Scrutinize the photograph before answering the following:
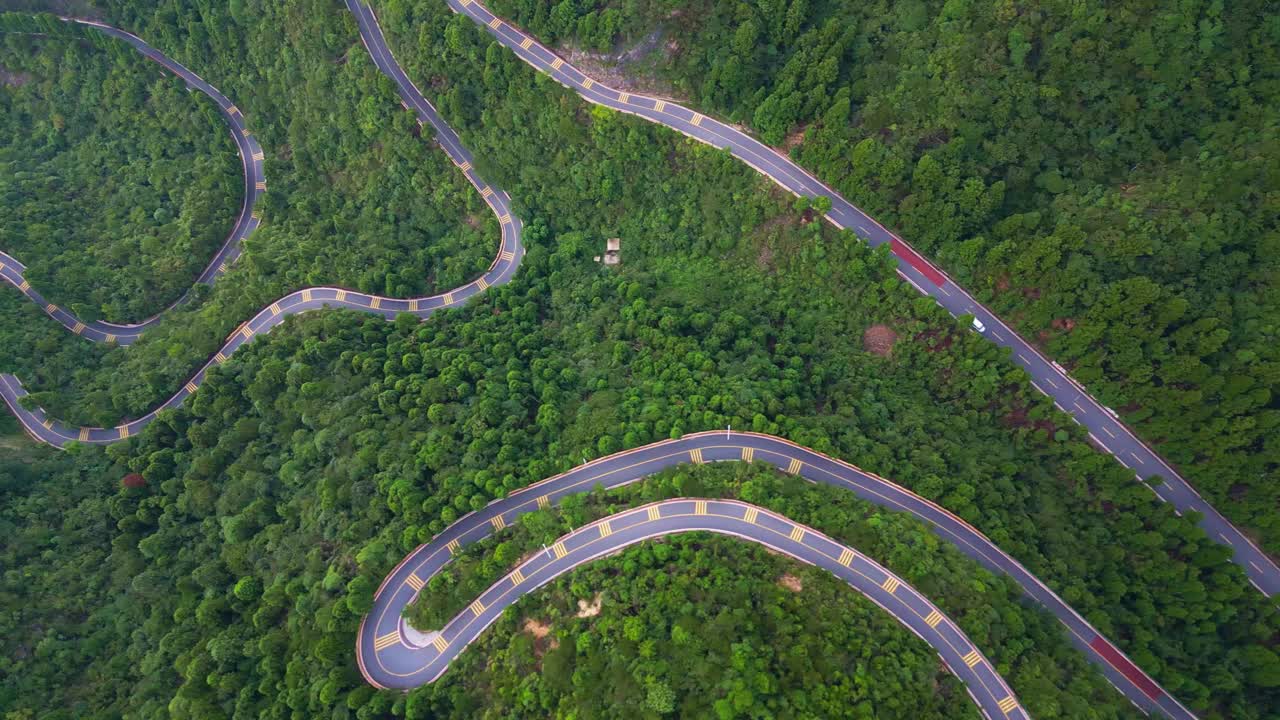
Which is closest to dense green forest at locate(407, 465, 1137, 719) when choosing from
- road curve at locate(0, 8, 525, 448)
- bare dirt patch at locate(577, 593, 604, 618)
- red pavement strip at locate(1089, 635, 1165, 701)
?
bare dirt patch at locate(577, 593, 604, 618)

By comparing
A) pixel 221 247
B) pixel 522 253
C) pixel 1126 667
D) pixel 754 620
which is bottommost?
pixel 1126 667

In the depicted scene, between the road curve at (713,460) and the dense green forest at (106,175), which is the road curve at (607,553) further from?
the dense green forest at (106,175)

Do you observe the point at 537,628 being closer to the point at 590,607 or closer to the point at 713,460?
the point at 590,607

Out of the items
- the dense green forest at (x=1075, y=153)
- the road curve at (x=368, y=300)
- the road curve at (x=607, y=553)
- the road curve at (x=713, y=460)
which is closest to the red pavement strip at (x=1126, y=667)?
the road curve at (x=713, y=460)

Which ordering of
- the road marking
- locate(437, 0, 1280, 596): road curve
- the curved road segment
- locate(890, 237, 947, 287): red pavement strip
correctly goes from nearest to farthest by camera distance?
1. the road marking
2. locate(437, 0, 1280, 596): road curve
3. the curved road segment
4. locate(890, 237, 947, 287): red pavement strip

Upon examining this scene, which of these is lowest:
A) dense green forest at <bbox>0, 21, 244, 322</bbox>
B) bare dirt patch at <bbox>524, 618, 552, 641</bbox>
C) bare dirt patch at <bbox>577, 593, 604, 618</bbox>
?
bare dirt patch at <bbox>524, 618, 552, 641</bbox>

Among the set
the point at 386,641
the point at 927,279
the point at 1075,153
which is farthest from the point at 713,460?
the point at 1075,153

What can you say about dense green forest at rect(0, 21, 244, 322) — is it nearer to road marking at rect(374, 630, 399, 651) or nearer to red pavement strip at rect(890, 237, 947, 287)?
road marking at rect(374, 630, 399, 651)
